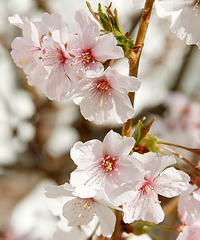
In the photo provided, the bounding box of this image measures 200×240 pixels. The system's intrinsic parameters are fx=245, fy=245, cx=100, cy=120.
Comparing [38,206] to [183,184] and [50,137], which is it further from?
[183,184]

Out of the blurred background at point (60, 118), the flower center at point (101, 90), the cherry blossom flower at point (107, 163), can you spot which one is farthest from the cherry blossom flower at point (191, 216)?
the blurred background at point (60, 118)

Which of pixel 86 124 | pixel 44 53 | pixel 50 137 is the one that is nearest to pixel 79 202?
pixel 44 53

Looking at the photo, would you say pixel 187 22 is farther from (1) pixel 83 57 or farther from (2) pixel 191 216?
(2) pixel 191 216

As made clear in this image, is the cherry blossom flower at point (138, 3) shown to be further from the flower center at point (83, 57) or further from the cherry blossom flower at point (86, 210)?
the cherry blossom flower at point (86, 210)

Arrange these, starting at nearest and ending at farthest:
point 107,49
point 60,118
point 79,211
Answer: point 107,49 → point 79,211 → point 60,118

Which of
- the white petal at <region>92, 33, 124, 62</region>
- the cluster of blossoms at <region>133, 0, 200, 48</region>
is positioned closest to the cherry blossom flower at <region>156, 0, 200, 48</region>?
Result: the cluster of blossoms at <region>133, 0, 200, 48</region>

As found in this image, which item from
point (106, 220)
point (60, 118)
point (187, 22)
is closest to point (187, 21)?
point (187, 22)

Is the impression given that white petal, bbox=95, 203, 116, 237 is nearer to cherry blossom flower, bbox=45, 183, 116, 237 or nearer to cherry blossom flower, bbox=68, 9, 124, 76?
cherry blossom flower, bbox=45, 183, 116, 237
